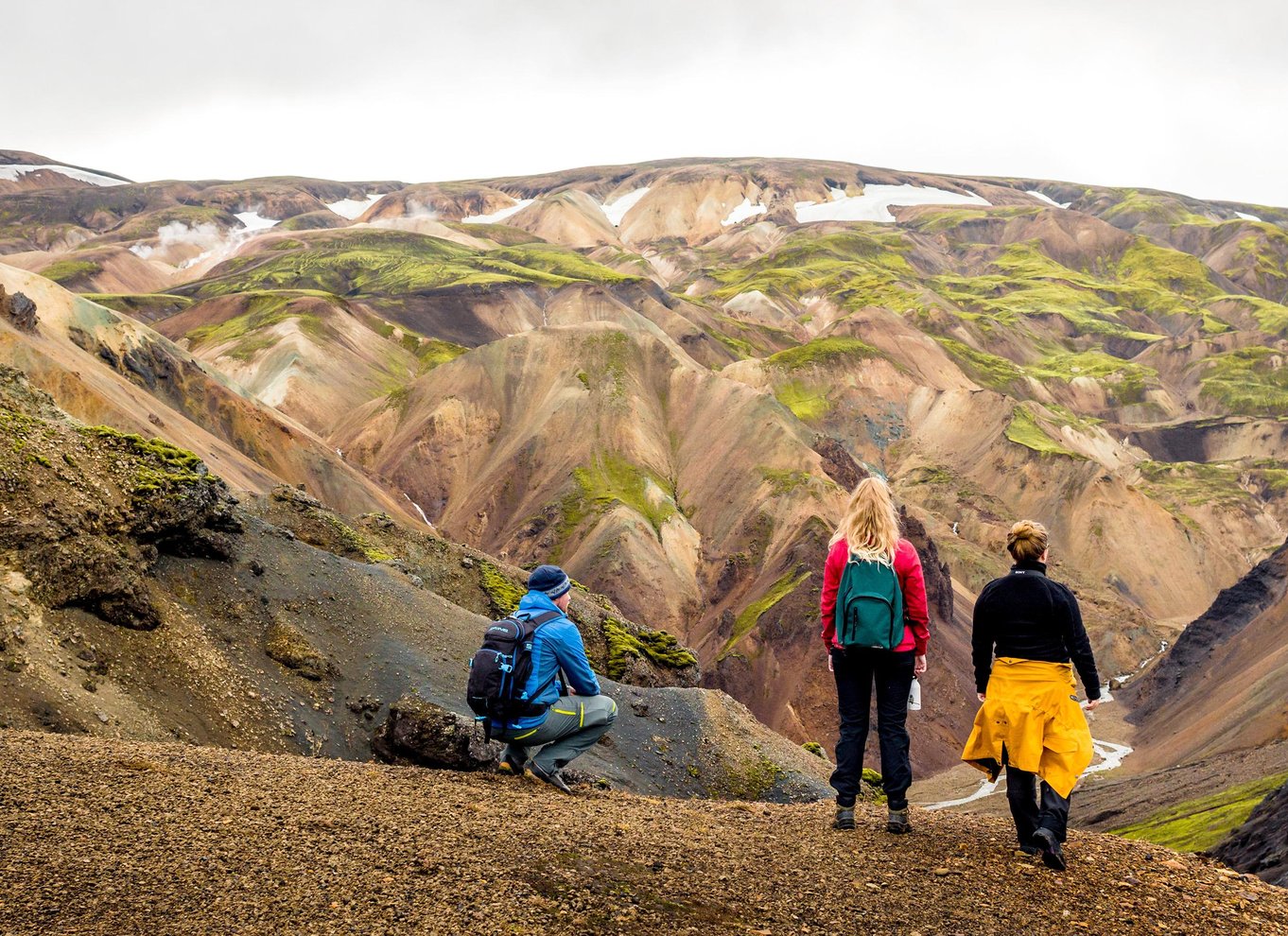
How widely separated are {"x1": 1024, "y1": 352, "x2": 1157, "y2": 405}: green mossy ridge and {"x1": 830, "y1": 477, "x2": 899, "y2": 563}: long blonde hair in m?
157

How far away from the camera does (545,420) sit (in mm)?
92438

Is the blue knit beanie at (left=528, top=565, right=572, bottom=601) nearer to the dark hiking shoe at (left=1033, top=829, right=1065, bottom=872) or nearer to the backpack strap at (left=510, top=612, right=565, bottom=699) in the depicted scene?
the backpack strap at (left=510, top=612, right=565, bottom=699)

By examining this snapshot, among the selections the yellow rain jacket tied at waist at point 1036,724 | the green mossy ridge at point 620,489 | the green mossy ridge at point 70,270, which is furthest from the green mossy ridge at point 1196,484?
the green mossy ridge at point 70,270

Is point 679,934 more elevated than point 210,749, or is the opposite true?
point 679,934

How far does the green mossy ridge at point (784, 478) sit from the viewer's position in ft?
264

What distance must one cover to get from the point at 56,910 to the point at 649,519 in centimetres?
7329

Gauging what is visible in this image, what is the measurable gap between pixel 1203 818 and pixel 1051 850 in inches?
1054

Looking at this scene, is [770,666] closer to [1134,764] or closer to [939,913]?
[1134,764]

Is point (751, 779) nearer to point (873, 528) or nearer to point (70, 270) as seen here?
point (873, 528)

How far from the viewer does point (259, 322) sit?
409 feet

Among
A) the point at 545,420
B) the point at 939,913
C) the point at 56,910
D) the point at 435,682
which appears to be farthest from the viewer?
the point at 545,420

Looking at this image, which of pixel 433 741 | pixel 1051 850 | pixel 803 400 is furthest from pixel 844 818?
pixel 803 400

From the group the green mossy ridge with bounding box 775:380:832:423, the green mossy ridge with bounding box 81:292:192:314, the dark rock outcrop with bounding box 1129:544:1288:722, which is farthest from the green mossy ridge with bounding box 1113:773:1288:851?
the green mossy ridge with bounding box 81:292:192:314

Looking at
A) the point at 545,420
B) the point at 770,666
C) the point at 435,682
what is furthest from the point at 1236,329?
the point at 435,682
